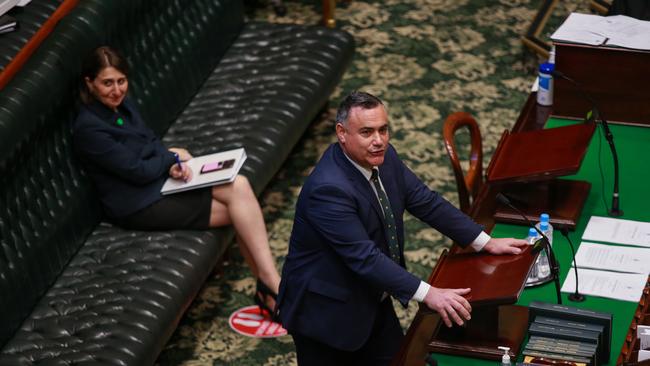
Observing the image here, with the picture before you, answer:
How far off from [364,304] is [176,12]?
333cm

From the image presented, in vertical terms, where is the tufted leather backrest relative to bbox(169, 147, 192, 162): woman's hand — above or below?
above

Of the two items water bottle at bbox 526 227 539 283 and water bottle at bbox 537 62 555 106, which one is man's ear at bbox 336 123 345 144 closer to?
water bottle at bbox 526 227 539 283

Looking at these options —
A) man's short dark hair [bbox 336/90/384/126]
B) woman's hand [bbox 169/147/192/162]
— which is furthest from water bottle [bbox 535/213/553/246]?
woman's hand [bbox 169/147/192/162]

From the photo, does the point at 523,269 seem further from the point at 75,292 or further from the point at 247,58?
the point at 247,58

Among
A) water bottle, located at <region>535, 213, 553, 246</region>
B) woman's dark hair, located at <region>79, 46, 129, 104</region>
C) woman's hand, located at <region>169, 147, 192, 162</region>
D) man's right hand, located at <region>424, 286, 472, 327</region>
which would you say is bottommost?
woman's hand, located at <region>169, 147, 192, 162</region>

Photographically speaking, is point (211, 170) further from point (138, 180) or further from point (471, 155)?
point (471, 155)

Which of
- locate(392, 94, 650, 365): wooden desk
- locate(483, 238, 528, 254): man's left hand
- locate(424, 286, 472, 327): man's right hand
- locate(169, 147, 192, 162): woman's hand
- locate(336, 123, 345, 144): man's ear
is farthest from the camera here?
locate(169, 147, 192, 162): woman's hand

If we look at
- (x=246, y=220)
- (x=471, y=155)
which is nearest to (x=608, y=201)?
(x=471, y=155)

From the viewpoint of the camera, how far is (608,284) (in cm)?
449

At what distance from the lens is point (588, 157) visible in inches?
212

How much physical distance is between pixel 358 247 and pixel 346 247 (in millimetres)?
45

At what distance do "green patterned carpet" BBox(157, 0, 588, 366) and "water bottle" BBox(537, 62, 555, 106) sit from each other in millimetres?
1052

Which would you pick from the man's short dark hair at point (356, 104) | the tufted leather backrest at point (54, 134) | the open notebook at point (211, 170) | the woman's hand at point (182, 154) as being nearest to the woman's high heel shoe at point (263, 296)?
the open notebook at point (211, 170)

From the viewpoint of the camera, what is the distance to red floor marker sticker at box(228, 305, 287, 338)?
5833 mm
